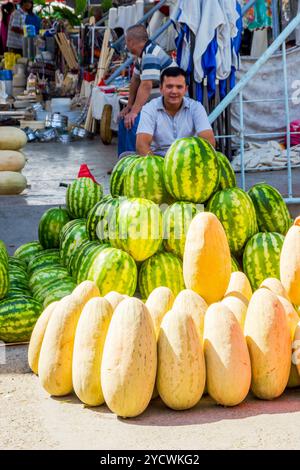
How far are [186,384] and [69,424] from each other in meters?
0.51

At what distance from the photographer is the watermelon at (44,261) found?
211 inches

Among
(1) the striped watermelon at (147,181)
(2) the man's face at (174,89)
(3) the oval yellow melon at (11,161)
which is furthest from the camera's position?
(3) the oval yellow melon at (11,161)

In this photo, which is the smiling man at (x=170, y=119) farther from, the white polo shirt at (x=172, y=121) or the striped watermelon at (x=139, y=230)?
the striped watermelon at (x=139, y=230)

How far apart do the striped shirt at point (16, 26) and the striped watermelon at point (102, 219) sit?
64.4 feet

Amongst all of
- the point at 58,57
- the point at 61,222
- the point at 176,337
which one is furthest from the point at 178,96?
the point at 58,57

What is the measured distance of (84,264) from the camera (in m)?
4.77

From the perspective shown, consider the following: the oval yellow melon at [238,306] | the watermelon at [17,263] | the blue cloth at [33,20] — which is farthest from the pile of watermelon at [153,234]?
the blue cloth at [33,20]

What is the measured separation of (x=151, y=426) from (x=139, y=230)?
4.96ft

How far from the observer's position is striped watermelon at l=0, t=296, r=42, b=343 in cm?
457

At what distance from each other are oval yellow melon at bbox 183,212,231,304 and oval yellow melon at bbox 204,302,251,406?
0.39 m

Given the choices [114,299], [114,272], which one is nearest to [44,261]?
[114,272]

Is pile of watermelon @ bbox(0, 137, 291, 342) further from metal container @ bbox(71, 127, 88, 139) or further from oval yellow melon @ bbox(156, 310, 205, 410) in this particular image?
metal container @ bbox(71, 127, 88, 139)

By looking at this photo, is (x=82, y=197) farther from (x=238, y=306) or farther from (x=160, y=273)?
(x=238, y=306)

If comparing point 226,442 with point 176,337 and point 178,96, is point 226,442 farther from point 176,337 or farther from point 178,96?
point 178,96
